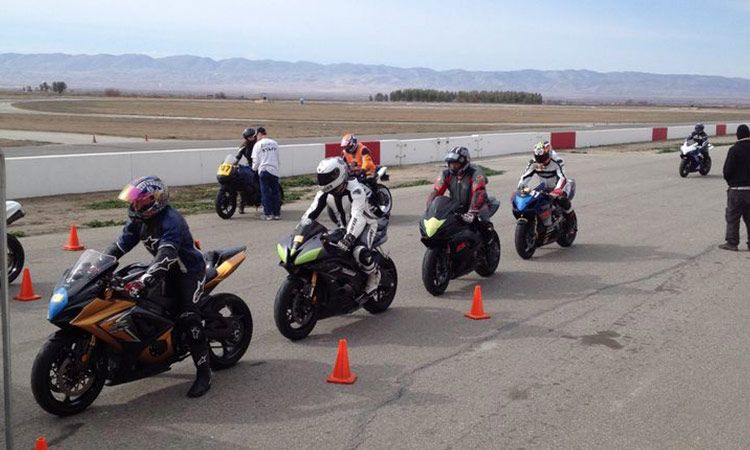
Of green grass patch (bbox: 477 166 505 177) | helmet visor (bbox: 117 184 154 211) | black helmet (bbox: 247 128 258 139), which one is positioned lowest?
green grass patch (bbox: 477 166 505 177)

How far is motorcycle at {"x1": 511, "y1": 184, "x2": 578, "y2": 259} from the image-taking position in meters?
11.5

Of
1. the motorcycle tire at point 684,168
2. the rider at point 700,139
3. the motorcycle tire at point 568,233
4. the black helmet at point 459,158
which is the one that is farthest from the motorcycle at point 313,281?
the rider at point 700,139

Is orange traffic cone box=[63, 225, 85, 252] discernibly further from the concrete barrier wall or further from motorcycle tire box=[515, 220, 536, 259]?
the concrete barrier wall

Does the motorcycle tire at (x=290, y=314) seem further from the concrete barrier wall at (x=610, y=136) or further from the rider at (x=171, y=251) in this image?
the concrete barrier wall at (x=610, y=136)

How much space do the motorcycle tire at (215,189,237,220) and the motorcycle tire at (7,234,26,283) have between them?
5.46 meters

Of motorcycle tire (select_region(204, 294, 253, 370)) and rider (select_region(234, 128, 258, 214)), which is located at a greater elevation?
rider (select_region(234, 128, 258, 214))

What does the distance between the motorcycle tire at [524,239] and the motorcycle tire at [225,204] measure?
19.9ft

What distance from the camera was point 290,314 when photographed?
24.4ft

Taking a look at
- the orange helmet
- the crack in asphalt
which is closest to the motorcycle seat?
the crack in asphalt

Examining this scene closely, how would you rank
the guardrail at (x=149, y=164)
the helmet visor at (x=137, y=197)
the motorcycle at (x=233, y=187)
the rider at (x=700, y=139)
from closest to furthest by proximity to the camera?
the helmet visor at (x=137, y=197), the motorcycle at (x=233, y=187), the guardrail at (x=149, y=164), the rider at (x=700, y=139)

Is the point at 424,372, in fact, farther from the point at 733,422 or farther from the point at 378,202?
the point at 378,202

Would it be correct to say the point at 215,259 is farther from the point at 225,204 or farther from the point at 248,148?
the point at 248,148

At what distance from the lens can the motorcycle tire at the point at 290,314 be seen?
7.30m

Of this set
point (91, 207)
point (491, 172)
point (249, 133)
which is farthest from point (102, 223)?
point (491, 172)
